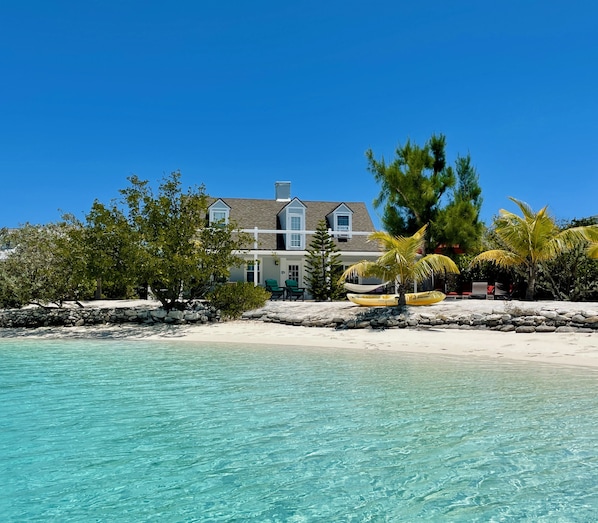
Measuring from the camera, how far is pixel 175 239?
18.9 metres

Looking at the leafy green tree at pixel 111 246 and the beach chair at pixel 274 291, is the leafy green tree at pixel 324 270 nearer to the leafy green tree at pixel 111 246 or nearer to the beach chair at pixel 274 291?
the beach chair at pixel 274 291

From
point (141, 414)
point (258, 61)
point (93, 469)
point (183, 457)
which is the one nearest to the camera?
point (93, 469)

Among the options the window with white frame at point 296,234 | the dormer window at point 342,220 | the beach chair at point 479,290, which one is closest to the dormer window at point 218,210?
the window with white frame at point 296,234

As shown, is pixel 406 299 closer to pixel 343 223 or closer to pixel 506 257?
pixel 506 257

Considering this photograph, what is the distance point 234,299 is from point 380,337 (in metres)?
7.25

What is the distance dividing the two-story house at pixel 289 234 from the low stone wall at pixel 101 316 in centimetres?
978

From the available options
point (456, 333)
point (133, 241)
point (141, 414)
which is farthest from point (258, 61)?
point (141, 414)

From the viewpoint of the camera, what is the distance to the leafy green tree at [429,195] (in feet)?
78.6

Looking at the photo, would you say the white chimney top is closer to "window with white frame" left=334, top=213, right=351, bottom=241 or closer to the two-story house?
the two-story house

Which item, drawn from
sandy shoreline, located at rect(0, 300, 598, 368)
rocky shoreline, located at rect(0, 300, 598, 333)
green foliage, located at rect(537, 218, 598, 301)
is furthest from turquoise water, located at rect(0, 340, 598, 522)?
green foliage, located at rect(537, 218, 598, 301)

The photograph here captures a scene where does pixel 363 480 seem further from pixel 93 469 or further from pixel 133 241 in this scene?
pixel 133 241

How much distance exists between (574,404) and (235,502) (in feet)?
18.2

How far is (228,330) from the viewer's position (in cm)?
1756

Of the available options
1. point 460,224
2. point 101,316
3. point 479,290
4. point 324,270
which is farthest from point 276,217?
point 101,316
